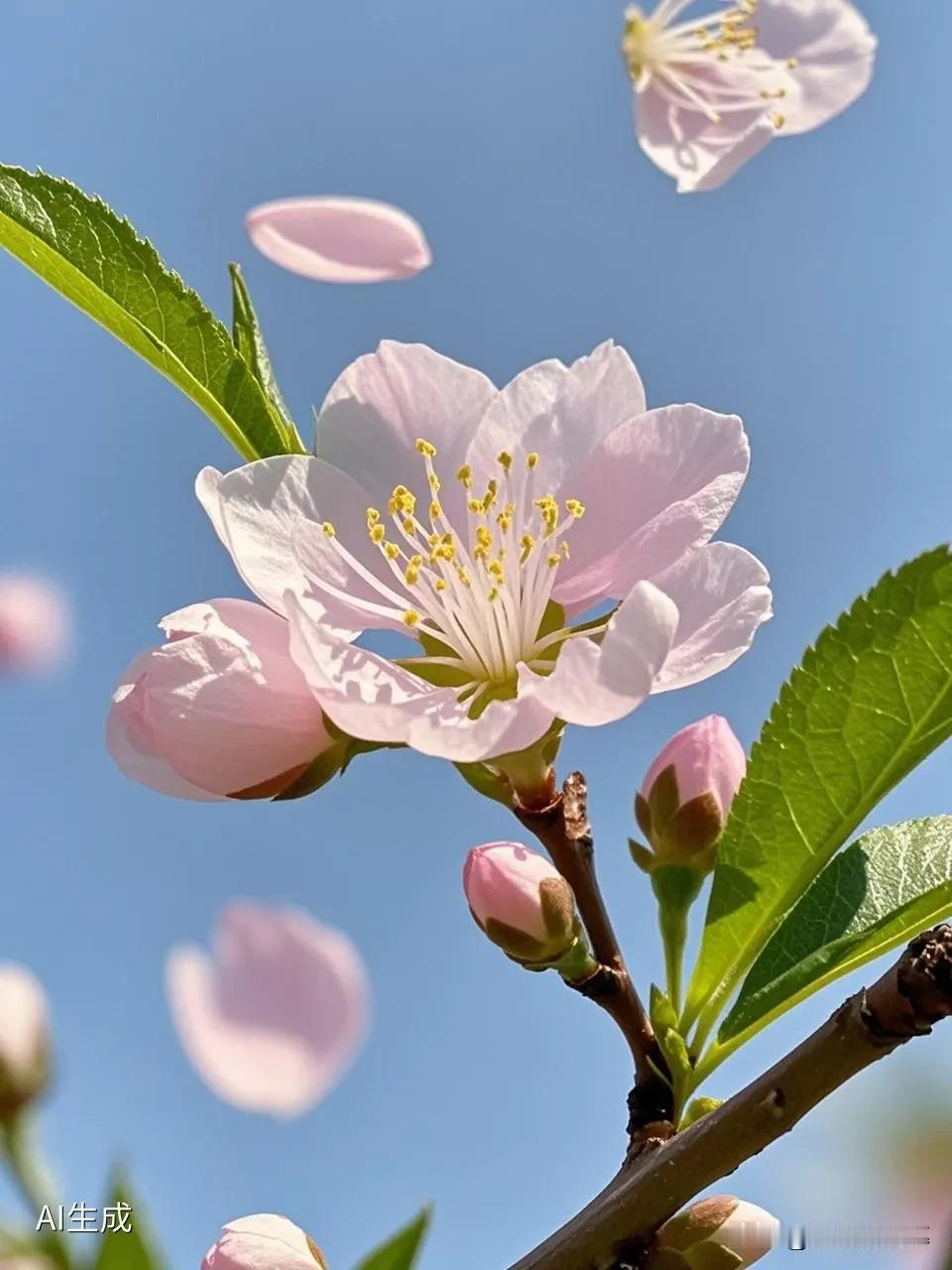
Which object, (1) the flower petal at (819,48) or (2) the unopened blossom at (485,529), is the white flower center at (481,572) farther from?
(1) the flower petal at (819,48)

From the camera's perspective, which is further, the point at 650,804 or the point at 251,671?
the point at 650,804

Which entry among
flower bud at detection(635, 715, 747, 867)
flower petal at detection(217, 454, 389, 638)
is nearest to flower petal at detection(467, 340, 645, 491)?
flower petal at detection(217, 454, 389, 638)

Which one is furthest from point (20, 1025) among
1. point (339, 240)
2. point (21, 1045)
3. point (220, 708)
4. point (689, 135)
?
point (689, 135)

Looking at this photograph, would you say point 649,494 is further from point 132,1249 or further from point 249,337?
point 132,1249

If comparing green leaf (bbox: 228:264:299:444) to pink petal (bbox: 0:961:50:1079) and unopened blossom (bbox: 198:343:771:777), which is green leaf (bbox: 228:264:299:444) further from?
pink petal (bbox: 0:961:50:1079)

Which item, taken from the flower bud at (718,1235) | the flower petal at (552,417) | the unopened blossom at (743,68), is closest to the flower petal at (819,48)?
the unopened blossom at (743,68)

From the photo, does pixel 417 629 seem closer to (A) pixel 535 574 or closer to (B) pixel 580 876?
(A) pixel 535 574

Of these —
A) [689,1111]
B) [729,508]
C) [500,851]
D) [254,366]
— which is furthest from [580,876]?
[254,366]
